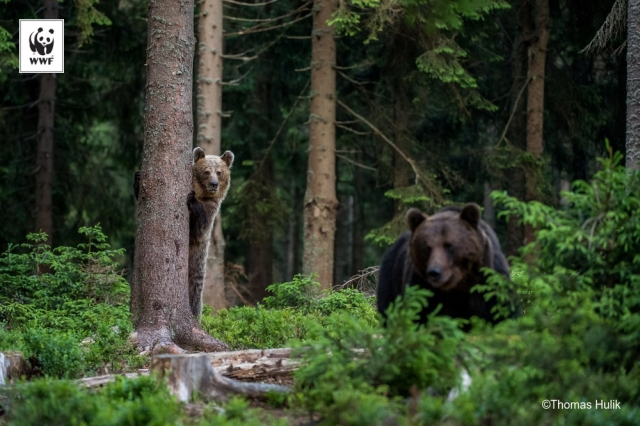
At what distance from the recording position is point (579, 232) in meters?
6.55

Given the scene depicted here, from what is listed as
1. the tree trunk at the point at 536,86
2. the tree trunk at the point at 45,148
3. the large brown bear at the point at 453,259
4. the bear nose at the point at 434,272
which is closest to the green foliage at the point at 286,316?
the large brown bear at the point at 453,259

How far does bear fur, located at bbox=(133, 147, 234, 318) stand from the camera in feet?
35.8

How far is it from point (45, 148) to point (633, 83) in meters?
13.3

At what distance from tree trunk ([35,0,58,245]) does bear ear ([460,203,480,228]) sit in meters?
15.1

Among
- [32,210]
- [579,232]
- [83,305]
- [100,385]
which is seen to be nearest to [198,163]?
[83,305]

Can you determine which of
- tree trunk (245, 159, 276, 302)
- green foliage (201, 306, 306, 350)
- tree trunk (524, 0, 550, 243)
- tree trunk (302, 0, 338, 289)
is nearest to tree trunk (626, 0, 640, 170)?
green foliage (201, 306, 306, 350)

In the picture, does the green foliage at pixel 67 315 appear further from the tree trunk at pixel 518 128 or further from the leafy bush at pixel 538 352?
the tree trunk at pixel 518 128

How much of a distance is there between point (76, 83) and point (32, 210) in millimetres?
3359

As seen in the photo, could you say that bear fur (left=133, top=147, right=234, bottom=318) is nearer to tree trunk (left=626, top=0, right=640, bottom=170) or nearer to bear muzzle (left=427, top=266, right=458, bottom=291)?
bear muzzle (left=427, top=266, right=458, bottom=291)

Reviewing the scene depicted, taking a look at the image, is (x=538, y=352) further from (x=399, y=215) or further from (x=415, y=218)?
(x=399, y=215)

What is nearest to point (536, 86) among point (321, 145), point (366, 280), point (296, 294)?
point (321, 145)

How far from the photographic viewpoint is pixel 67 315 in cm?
1086

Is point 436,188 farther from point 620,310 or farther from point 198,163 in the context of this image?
point 620,310

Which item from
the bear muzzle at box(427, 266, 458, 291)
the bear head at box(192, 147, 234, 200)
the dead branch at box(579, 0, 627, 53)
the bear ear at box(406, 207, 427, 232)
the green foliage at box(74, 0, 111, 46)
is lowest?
the bear muzzle at box(427, 266, 458, 291)
